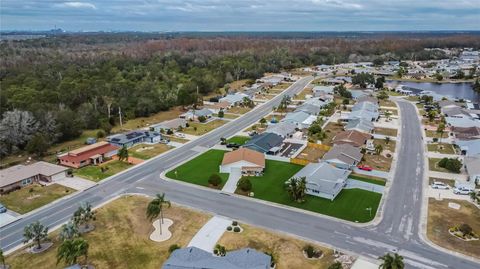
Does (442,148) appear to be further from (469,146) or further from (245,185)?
(245,185)

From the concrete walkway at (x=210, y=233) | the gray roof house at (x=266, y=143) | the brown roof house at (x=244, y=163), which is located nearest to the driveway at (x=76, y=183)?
the brown roof house at (x=244, y=163)

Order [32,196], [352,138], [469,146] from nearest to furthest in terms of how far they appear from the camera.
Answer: [32,196] → [469,146] → [352,138]

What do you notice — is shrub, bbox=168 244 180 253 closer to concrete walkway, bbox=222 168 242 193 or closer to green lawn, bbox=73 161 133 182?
concrete walkway, bbox=222 168 242 193

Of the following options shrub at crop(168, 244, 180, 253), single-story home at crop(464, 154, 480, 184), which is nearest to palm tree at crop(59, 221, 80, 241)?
shrub at crop(168, 244, 180, 253)

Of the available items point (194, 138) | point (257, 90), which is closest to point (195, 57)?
point (257, 90)

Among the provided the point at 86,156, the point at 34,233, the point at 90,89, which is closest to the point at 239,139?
the point at 86,156

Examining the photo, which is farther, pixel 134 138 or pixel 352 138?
pixel 134 138
